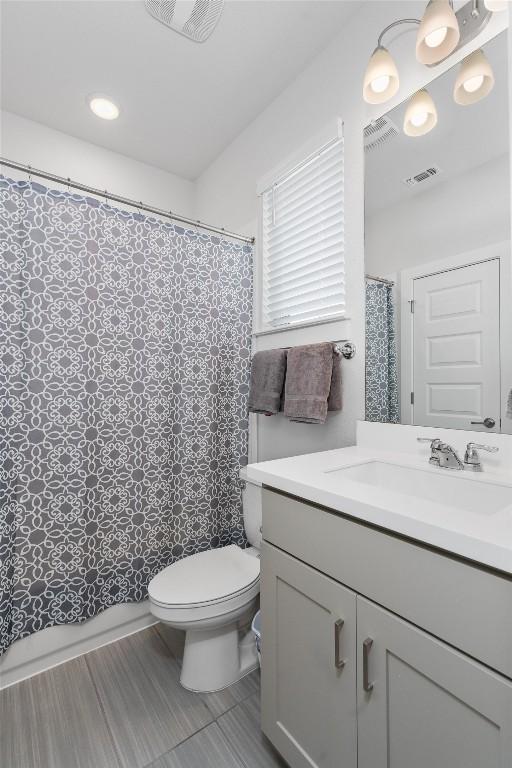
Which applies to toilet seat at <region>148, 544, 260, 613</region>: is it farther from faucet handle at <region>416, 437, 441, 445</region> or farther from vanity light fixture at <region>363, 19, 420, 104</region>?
vanity light fixture at <region>363, 19, 420, 104</region>

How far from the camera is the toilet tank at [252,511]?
1.65m

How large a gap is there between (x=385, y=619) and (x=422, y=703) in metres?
0.14

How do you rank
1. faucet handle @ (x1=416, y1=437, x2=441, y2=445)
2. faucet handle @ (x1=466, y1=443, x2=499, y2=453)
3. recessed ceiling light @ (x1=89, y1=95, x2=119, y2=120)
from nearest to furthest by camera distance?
1. faucet handle @ (x1=466, y1=443, x2=499, y2=453)
2. faucet handle @ (x1=416, y1=437, x2=441, y2=445)
3. recessed ceiling light @ (x1=89, y1=95, x2=119, y2=120)

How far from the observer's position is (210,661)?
135 cm

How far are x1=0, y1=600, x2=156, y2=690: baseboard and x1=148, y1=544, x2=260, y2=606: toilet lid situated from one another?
411 mm

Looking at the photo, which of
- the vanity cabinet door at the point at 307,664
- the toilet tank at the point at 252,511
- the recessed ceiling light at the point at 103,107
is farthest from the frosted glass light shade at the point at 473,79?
the recessed ceiling light at the point at 103,107

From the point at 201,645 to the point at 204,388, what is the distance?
1072mm

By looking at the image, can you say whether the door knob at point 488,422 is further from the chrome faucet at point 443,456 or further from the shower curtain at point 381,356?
the shower curtain at point 381,356

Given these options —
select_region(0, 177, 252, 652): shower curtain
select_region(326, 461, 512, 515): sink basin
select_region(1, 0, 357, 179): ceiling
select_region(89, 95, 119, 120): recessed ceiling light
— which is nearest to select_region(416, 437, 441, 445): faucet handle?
select_region(326, 461, 512, 515): sink basin

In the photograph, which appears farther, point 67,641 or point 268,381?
point 268,381

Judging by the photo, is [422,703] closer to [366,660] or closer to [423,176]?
[366,660]

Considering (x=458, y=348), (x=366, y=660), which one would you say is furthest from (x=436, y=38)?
(x=366, y=660)

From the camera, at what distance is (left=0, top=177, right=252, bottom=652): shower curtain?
54.4 inches

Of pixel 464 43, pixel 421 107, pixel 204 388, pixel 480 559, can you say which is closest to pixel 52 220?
pixel 204 388
